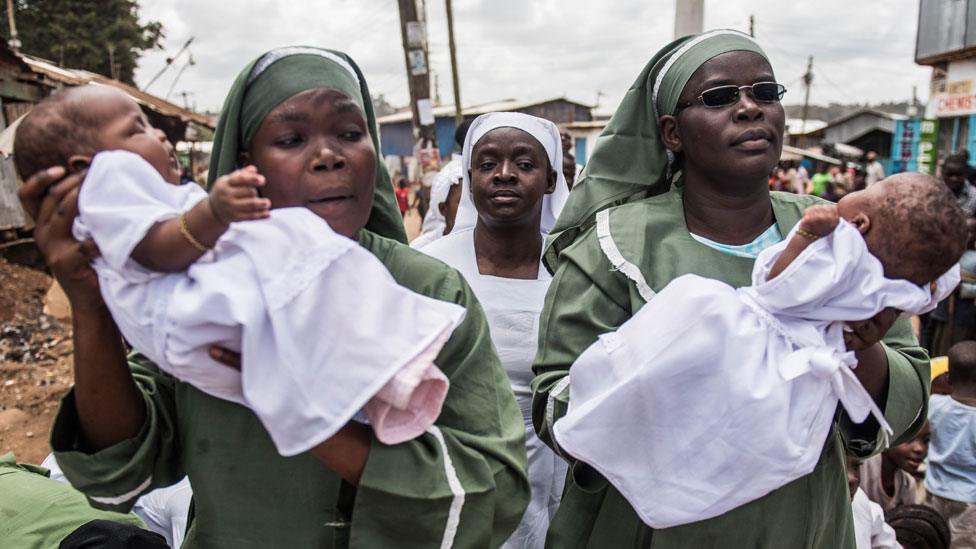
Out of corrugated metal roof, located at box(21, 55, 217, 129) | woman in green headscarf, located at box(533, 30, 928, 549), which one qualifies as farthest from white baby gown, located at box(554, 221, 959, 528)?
corrugated metal roof, located at box(21, 55, 217, 129)

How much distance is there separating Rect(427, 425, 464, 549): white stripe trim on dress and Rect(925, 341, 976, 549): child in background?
11.9 ft

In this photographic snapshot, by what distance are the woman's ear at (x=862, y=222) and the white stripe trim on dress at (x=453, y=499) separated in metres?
0.92

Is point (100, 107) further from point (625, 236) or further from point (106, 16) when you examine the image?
point (106, 16)

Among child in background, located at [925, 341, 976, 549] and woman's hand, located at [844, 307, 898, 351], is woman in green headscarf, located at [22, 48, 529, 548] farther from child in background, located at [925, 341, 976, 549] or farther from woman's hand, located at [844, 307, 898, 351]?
child in background, located at [925, 341, 976, 549]

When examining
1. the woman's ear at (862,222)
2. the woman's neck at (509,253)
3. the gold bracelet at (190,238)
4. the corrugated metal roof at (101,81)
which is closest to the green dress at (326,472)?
the gold bracelet at (190,238)

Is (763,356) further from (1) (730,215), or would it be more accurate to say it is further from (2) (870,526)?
(2) (870,526)

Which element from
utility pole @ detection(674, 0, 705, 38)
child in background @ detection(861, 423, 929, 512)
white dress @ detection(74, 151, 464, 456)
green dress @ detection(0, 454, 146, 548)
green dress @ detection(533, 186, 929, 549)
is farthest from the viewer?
utility pole @ detection(674, 0, 705, 38)

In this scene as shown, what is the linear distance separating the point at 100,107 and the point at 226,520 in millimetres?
831

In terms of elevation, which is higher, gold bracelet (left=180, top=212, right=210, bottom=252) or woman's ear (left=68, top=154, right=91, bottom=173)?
woman's ear (left=68, top=154, right=91, bottom=173)

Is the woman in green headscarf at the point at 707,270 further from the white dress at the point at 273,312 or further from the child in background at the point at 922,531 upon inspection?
the child in background at the point at 922,531

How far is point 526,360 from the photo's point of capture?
2734 millimetres

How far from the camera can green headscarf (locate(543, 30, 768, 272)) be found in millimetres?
2203

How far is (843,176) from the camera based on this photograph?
23500mm

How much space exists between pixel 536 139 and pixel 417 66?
28.6 ft
